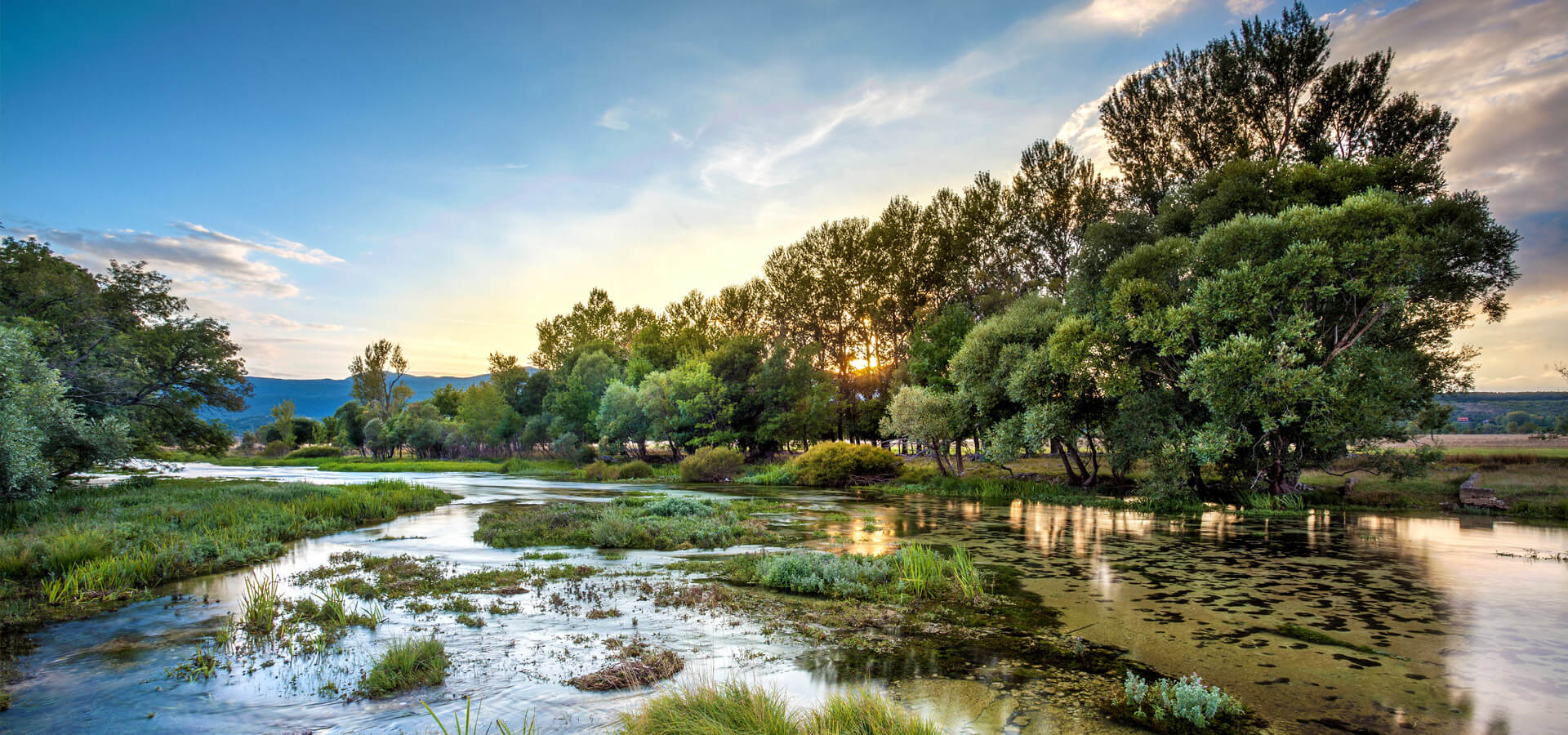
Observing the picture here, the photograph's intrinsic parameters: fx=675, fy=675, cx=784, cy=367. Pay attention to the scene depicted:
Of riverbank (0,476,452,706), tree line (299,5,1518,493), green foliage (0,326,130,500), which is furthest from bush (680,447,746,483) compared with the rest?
green foliage (0,326,130,500)

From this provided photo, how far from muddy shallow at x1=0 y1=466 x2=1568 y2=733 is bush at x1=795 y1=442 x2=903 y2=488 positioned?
25988mm

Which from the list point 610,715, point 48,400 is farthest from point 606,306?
point 610,715

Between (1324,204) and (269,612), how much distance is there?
35485 mm

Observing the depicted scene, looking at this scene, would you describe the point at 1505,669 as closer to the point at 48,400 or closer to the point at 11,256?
the point at 48,400

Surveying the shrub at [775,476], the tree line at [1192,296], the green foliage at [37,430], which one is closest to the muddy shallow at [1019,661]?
the green foliage at [37,430]

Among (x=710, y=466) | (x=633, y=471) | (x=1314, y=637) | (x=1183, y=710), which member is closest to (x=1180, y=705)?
(x=1183, y=710)

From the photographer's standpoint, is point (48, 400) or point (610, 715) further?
point (48, 400)

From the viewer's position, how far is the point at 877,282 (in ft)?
207

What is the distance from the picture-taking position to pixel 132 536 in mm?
16312

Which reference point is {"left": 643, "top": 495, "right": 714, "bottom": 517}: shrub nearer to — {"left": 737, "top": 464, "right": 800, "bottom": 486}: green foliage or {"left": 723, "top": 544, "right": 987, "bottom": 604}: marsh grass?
{"left": 723, "top": 544, "right": 987, "bottom": 604}: marsh grass

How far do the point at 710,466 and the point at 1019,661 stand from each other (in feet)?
141

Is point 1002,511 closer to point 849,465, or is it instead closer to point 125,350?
point 849,465

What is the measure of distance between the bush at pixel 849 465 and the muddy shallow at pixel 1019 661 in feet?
85.3

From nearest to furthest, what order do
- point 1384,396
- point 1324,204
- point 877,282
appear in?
point 1384,396
point 1324,204
point 877,282
